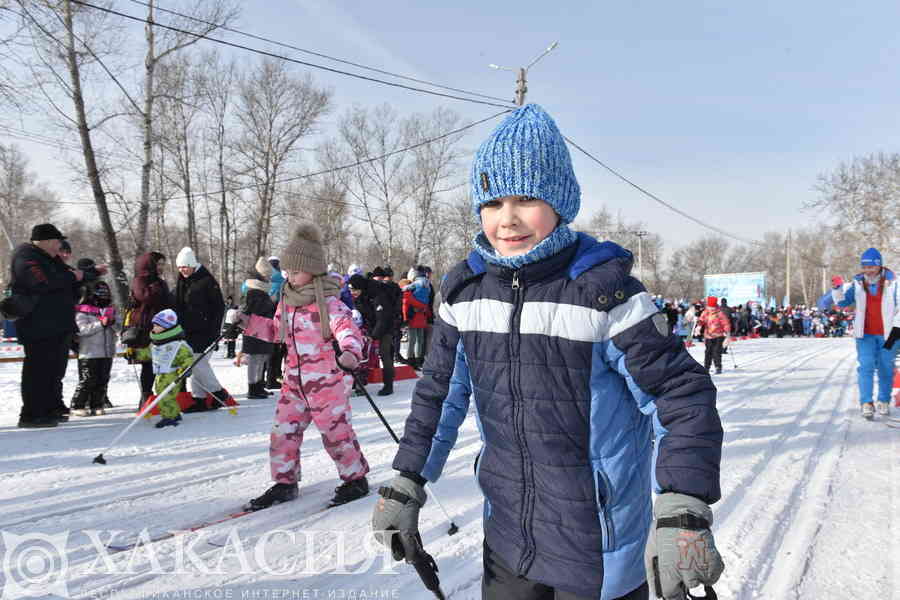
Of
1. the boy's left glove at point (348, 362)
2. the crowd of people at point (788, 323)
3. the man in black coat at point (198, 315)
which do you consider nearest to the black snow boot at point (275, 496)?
the boy's left glove at point (348, 362)

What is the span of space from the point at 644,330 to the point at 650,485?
0.50 metres

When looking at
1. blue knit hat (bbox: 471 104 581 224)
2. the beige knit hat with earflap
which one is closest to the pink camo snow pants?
the beige knit hat with earflap

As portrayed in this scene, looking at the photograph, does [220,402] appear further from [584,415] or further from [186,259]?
[584,415]

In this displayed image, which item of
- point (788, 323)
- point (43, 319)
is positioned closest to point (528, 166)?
point (43, 319)

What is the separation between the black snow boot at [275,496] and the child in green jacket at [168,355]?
2733mm

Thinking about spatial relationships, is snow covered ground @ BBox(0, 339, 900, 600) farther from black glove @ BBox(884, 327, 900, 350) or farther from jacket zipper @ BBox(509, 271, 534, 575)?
jacket zipper @ BBox(509, 271, 534, 575)

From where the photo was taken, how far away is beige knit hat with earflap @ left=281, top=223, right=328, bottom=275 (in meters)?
3.60

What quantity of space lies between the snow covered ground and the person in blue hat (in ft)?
1.68

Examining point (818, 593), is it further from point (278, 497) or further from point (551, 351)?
point (278, 497)

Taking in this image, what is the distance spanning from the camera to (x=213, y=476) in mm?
4137

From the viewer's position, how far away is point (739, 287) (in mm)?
42531

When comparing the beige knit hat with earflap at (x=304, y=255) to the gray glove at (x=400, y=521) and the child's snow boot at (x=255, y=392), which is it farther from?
the child's snow boot at (x=255, y=392)

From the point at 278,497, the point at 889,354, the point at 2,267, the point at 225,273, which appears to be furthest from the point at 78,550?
the point at 2,267

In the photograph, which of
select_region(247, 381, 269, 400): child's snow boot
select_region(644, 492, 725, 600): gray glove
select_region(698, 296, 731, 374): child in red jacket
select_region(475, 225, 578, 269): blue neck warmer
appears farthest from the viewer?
select_region(698, 296, 731, 374): child in red jacket
